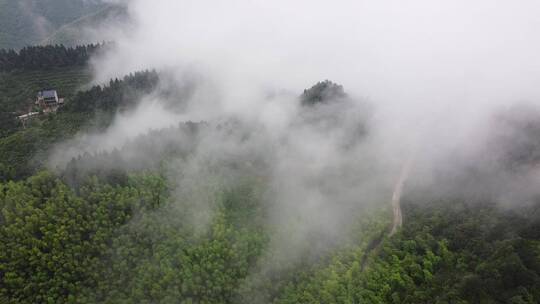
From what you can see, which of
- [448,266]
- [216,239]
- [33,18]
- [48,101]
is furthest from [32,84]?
[448,266]

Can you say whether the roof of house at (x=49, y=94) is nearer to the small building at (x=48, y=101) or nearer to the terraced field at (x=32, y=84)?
the small building at (x=48, y=101)

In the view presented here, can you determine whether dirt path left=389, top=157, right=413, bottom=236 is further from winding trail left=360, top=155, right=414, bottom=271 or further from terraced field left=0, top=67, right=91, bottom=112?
terraced field left=0, top=67, right=91, bottom=112

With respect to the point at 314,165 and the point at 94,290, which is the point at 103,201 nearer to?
the point at 94,290

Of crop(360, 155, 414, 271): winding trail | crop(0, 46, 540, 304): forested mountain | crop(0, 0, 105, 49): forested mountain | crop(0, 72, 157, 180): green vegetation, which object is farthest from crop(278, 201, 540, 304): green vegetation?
crop(0, 0, 105, 49): forested mountain

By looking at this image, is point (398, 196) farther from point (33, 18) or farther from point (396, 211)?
point (33, 18)

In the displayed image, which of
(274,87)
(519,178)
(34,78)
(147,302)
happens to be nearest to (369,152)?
(519,178)

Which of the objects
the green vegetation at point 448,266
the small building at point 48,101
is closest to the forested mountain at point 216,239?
the green vegetation at point 448,266
